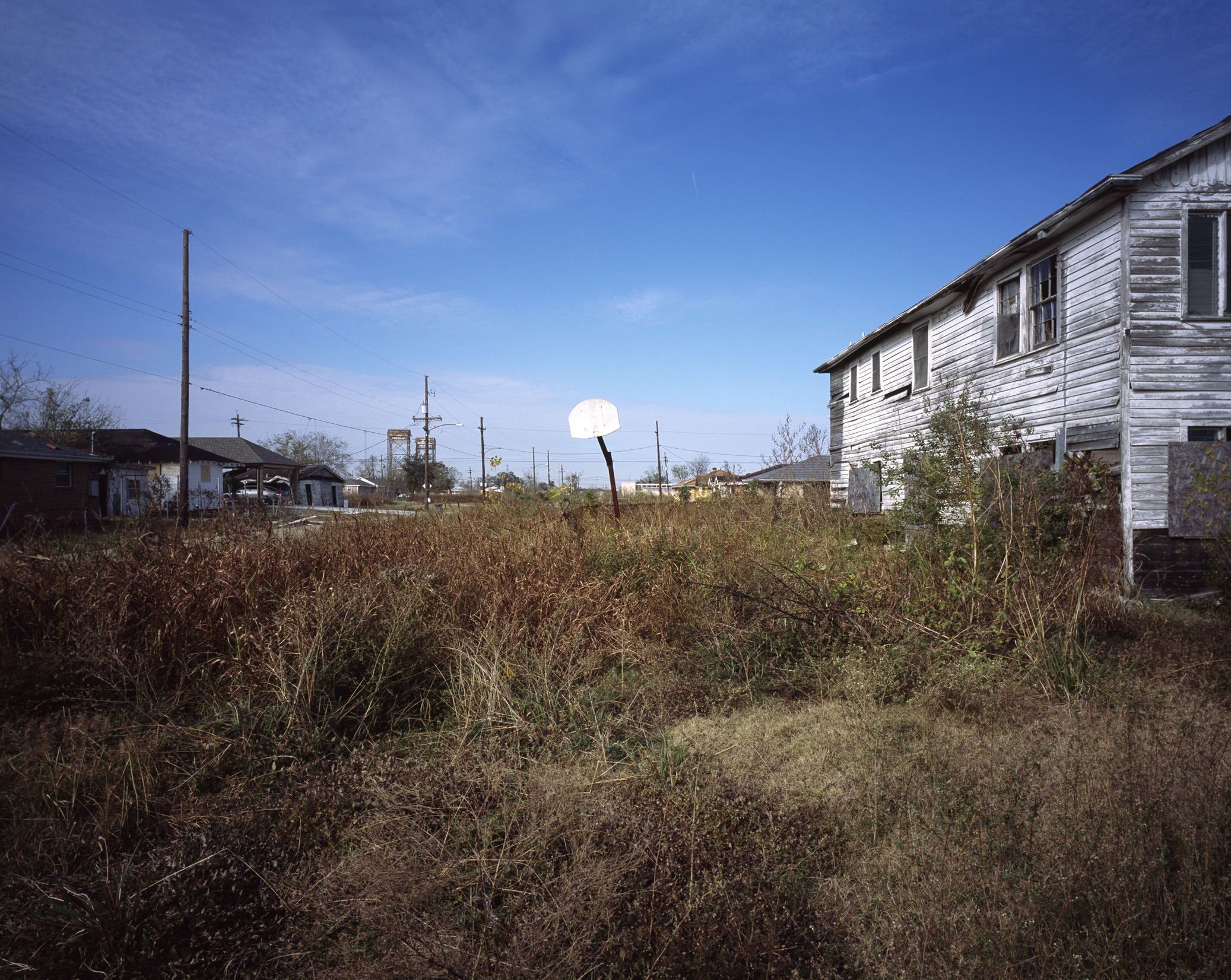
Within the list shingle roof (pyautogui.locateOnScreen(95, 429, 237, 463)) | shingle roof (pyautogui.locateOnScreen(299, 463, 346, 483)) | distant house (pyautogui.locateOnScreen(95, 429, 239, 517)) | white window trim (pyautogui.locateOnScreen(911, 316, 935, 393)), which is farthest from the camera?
shingle roof (pyautogui.locateOnScreen(299, 463, 346, 483))

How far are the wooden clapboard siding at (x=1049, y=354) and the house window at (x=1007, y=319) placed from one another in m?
0.09

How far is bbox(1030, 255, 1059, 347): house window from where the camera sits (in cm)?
991

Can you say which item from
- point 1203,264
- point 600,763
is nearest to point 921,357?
point 1203,264

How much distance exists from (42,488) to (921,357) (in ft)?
101

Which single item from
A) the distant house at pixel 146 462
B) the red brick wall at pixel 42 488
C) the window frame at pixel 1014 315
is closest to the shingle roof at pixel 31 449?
the red brick wall at pixel 42 488

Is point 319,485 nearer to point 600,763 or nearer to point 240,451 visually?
point 240,451

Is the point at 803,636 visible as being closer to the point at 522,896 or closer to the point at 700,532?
the point at 700,532

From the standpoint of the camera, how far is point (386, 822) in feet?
8.62

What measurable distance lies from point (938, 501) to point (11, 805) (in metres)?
6.18

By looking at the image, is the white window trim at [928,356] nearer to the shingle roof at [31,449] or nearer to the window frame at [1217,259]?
the window frame at [1217,259]

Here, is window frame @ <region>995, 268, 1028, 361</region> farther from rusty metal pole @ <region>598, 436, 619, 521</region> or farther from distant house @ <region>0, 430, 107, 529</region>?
distant house @ <region>0, 430, 107, 529</region>

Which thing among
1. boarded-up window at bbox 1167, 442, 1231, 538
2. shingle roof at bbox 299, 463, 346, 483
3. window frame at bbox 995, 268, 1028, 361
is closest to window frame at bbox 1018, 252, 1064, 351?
window frame at bbox 995, 268, 1028, 361

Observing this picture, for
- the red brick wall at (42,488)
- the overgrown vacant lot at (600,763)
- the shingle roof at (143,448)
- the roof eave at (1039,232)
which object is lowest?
the overgrown vacant lot at (600,763)

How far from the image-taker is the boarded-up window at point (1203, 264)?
8.47m
